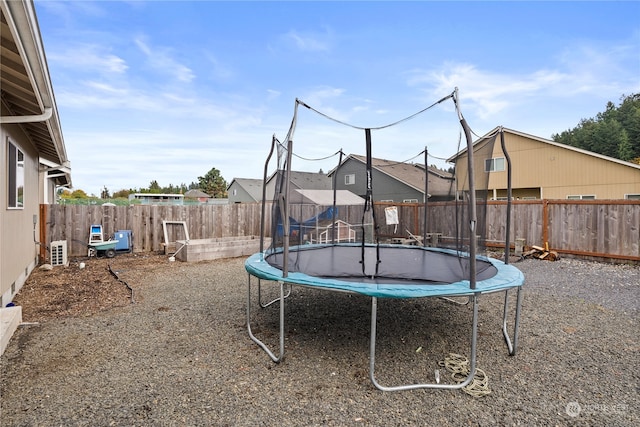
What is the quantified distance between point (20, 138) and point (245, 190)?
18481mm

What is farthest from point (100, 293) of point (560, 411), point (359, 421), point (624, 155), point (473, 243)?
point (624, 155)

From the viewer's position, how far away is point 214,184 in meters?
37.1

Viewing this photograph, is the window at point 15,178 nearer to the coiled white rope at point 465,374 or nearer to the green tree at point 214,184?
the coiled white rope at point 465,374

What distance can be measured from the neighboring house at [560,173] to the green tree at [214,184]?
3009 cm

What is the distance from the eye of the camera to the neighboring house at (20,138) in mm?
1838

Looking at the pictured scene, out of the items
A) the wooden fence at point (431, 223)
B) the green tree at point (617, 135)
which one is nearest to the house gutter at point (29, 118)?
the wooden fence at point (431, 223)

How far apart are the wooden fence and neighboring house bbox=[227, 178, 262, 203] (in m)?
13.8

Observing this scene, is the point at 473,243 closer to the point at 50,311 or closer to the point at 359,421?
the point at 359,421

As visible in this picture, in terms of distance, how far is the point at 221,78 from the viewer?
23.7ft

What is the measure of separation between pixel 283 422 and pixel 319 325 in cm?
137

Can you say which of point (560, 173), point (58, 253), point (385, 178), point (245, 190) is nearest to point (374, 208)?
point (58, 253)

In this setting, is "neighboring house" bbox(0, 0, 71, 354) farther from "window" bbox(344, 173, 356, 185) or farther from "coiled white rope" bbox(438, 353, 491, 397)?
"window" bbox(344, 173, 356, 185)

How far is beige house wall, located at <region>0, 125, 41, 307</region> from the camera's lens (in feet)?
10.0

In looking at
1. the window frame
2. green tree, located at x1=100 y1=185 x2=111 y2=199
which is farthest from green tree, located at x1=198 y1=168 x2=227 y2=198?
the window frame
